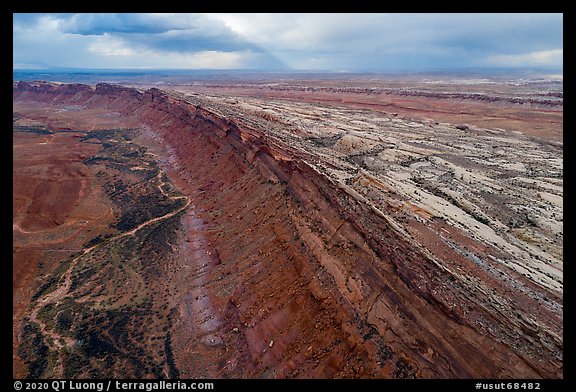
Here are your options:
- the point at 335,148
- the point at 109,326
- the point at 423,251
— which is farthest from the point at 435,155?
the point at 109,326

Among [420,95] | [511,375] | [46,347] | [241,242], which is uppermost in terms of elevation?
[420,95]

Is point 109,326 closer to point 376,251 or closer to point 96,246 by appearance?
point 96,246

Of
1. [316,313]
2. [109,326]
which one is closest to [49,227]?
[109,326]

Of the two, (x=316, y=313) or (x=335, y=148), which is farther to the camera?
(x=335, y=148)

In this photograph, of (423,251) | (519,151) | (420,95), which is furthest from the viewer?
(420,95)

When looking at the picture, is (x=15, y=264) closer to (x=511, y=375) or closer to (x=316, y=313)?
(x=316, y=313)

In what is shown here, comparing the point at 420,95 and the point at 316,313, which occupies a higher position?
the point at 420,95

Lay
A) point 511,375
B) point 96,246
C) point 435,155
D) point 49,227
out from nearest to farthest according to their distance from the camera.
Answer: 1. point 511,375
2. point 96,246
3. point 49,227
4. point 435,155
